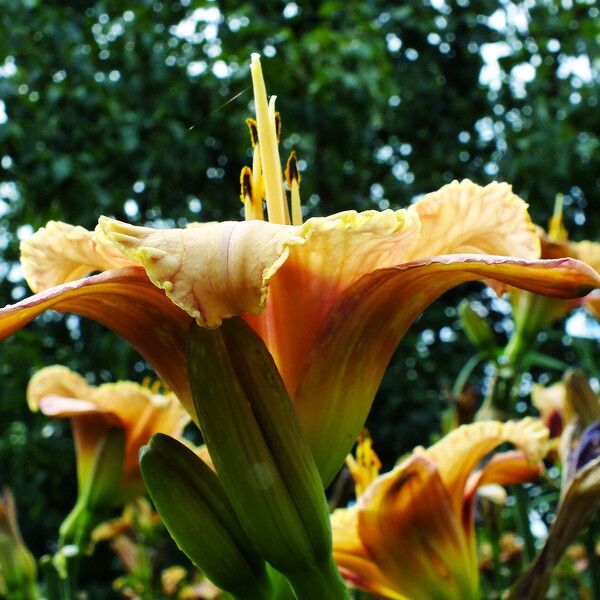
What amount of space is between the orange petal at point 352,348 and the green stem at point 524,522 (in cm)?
33

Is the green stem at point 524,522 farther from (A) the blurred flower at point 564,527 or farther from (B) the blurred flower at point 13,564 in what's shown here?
(B) the blurred flower at point 13,564

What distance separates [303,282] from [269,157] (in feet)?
0.27

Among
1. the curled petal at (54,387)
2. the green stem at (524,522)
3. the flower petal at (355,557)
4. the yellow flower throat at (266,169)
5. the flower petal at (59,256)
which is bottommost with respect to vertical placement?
the green stem at (524,522)

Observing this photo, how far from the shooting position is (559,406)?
0.84 m

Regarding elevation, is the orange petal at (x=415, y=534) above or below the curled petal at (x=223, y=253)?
below

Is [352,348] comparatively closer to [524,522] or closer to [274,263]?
[274,263]

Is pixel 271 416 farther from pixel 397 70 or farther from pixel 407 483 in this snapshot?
pixel 397 70

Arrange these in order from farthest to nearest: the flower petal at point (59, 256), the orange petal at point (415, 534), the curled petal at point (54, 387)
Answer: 1. the curled petal at point (54, 387)
2. the orange petal at point (415, 534)
3. the flower petal at point (59, 256)

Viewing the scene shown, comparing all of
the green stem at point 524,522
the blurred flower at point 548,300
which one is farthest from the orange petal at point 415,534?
the blurred flower at point 548,300

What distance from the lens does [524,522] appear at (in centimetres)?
68

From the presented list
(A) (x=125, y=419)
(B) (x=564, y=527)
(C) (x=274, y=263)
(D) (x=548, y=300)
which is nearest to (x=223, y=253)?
(C) (x=274, y=263)

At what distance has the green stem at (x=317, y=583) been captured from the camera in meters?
0.34

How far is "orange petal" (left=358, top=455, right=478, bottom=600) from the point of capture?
529mm

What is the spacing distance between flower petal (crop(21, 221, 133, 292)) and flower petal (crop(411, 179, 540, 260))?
0.14 meters
